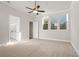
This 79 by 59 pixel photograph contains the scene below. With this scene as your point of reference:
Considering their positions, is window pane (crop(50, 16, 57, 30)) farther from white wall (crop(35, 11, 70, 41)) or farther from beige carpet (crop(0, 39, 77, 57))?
beige carpet (crop(0, 39, 77, 57))

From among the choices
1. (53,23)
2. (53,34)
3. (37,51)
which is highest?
(53,23)

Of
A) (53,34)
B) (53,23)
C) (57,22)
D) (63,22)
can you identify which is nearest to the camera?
(63,22)

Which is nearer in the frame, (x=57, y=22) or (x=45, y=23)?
(x=57, y=22)

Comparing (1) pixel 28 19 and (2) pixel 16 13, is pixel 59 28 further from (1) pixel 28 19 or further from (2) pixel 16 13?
(2) pixel 16 13

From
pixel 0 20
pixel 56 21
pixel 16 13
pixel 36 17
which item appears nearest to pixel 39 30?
pixel 36 17

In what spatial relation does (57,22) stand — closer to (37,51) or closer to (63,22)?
(63,22)

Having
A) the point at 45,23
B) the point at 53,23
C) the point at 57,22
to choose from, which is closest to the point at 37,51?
the point at 57,22

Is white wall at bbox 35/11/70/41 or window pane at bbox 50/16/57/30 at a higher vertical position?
window pane at bbox 50/16/57/30

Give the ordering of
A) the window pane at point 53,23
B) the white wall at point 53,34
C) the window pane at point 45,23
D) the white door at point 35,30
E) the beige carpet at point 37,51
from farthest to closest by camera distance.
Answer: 1. the white door at point 35,30
2. the window pane at point 45,23
3. the window pane at point 53,23
4. the white wall at point 53,34
5. the beige carpet at point 37,51

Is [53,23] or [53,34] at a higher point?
[53,23]

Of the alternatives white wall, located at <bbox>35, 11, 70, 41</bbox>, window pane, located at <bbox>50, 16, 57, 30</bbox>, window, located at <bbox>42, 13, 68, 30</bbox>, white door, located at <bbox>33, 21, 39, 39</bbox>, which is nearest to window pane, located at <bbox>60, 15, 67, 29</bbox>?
window, located at <bbox>42, 13, 68, 30</bbox>

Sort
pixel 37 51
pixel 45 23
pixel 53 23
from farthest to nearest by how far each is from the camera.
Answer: pixel 45 23 < pixel 53 23 < pixel 37 51

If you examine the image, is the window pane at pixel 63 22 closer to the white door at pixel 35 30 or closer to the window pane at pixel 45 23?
the window pane at pixel 45 23

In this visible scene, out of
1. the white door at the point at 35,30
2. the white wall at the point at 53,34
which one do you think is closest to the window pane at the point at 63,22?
the white wall at the point at 53,34
